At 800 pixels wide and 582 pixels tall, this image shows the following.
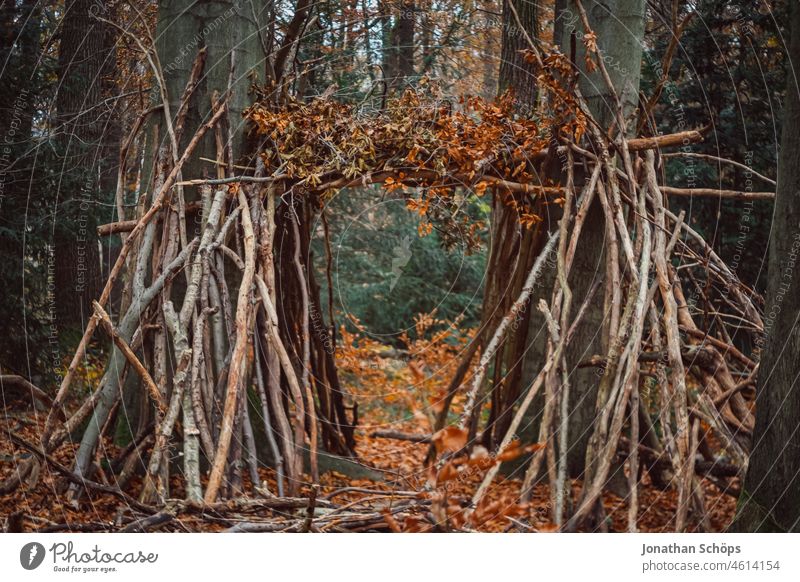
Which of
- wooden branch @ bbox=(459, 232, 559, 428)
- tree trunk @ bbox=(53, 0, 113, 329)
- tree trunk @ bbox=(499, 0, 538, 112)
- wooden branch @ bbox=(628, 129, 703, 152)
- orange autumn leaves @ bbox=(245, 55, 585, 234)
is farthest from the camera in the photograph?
tree trunk @ bbox=(499, 0, 538, 112)

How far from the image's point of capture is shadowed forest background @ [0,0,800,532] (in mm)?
3143

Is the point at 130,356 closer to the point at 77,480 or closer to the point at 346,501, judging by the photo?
the point at 77,480

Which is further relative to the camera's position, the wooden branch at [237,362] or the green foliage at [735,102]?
the green foliage at [735,102]

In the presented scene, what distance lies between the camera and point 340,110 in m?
4.09

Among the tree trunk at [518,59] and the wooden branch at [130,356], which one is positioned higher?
the tree trunk at [518,59]

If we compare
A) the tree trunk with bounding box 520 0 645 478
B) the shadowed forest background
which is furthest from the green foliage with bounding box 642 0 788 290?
the tree trunk with bounding box 520 0 645 478

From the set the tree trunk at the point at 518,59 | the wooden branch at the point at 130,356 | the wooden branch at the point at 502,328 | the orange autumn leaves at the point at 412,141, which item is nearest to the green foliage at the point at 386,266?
the tree trunk at the point at 518,59

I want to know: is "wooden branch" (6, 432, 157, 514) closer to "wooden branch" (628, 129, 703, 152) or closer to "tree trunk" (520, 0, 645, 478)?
"tree trunk" (520, 0, 645, 478)

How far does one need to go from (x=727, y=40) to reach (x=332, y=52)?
272 cm

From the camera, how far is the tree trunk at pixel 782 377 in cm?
273

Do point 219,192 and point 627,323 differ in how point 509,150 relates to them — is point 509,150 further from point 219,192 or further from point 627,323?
point 219,192

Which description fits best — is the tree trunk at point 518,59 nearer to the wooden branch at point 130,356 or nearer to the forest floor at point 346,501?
the forest floor at point 346,501

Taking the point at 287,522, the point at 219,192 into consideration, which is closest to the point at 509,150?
the point at 219,192

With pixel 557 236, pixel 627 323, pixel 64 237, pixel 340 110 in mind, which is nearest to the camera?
pixel 627 323
